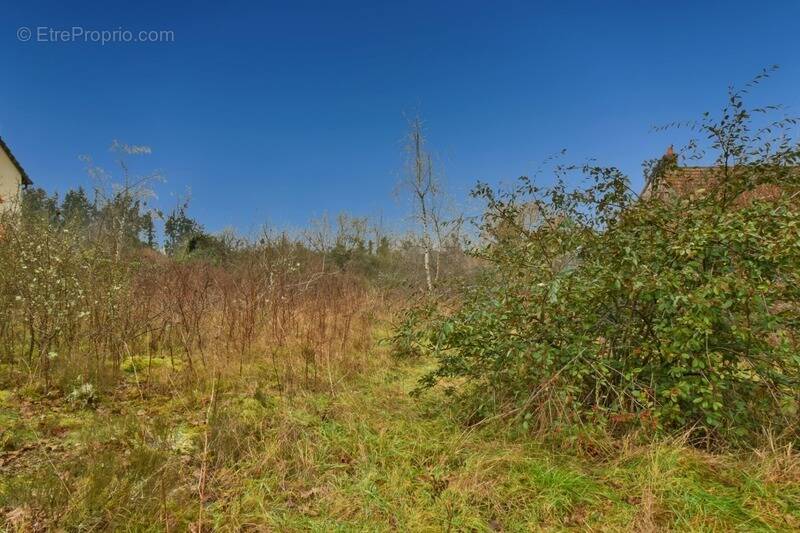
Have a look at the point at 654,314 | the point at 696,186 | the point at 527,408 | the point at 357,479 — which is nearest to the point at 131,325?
the point at 357,479

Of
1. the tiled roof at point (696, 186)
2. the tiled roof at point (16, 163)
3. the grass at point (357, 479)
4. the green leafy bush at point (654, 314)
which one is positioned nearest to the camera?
the grass at point (357, 479)

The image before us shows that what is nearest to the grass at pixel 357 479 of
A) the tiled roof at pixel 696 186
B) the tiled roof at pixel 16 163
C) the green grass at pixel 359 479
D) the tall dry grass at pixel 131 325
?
the green grass at pixel 359 479

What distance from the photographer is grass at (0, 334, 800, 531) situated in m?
2.09

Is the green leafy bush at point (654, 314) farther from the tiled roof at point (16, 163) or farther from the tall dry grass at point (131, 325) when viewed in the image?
the tiled roof at point (16, 163)

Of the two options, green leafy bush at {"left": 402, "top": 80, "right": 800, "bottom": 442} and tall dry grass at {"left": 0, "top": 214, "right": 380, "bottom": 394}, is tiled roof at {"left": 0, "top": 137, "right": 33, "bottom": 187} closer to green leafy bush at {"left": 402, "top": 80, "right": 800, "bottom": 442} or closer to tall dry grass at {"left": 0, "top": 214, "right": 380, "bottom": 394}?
tall dry grass at {"left": 0, "top": 214, "right": 380, "bottom": 394}

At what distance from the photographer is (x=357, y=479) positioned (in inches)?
99.3

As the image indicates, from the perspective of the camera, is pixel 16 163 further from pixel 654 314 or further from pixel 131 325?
pixel 654 314

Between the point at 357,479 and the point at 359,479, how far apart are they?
0.01 m

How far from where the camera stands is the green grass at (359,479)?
209 cm

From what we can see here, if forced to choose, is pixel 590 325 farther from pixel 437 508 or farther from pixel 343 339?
pixel 343 339

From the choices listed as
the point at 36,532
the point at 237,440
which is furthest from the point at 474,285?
the point at 36,532

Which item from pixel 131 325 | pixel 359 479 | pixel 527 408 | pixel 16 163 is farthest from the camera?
pixel 16 163

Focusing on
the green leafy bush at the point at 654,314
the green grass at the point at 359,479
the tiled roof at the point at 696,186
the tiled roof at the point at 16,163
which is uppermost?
the tiled roof at the point at 16,163

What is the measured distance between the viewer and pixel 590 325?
9.53 feet
